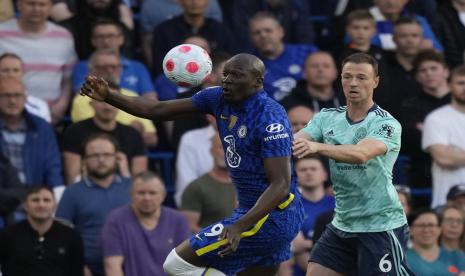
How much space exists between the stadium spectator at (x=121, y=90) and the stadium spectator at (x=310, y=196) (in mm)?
1825

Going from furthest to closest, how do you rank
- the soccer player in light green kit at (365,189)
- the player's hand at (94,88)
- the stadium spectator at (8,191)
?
the stadium spectator at (8,191) < the soccer player in light green kit at (365,189) < the player's hand at (94,88)

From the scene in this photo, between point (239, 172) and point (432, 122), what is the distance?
542 cm

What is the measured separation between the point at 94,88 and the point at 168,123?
17.3 ft

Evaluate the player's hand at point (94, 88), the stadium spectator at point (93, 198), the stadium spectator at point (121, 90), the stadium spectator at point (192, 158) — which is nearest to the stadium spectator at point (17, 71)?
the stadium spectator at point (121, 90)

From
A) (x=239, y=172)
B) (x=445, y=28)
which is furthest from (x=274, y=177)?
(x=445, y=28)

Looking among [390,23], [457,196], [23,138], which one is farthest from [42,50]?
[457,196]

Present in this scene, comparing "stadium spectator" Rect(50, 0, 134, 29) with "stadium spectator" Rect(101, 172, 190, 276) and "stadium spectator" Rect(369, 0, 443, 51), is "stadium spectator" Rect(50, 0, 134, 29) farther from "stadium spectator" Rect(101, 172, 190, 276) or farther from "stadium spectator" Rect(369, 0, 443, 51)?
"stadium spectator" Rect(101, 172, 190, 276)

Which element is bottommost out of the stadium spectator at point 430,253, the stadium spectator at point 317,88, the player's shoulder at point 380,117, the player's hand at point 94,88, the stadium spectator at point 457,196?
the stadium spectator at point 430,253

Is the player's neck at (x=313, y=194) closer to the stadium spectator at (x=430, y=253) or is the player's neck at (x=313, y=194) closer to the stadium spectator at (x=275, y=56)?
the stadium spectator at (x=430, y=253)

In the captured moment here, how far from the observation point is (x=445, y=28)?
54.9 feet

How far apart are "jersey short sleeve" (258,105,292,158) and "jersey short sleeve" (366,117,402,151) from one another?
2.44 feet

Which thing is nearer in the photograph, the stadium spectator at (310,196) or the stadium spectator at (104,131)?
the stadium spectator at (310,196)

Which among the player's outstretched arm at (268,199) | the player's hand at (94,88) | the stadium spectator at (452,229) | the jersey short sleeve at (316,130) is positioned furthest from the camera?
the stadium spectator at (452,229)

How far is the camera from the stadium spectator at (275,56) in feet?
49.2
